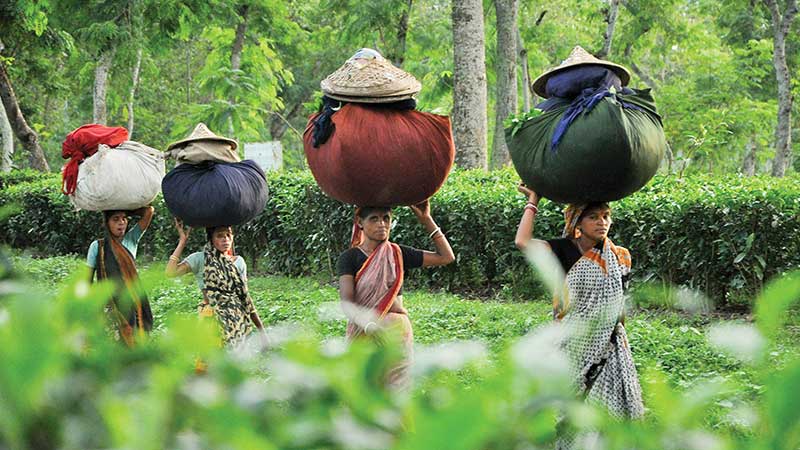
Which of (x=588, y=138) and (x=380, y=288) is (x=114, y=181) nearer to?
(x=380, y=288)

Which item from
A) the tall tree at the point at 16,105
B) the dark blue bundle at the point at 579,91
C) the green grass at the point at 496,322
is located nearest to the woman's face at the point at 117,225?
the green grass at the point at 496,322

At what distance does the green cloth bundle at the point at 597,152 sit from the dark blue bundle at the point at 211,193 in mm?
2077

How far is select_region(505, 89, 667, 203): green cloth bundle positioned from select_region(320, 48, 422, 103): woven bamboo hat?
2.11 feet

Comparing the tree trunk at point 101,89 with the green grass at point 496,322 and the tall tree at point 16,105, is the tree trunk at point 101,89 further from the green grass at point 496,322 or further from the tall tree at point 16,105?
the green grass at point 496,322

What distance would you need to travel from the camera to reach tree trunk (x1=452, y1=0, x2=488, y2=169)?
11.6m

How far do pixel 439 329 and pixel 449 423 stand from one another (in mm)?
7117

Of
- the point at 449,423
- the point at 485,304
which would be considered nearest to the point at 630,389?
the point at 449,423

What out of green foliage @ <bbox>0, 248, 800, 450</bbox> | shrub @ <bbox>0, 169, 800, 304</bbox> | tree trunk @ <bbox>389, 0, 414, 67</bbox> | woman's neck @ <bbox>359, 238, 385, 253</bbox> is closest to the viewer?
green foliage @ <bbox>0, 248, 800, 450</bbox>

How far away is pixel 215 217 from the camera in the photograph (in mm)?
5617

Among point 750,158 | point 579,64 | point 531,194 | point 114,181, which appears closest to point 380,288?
point 531,194

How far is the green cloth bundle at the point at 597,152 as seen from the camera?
3969 millimetres

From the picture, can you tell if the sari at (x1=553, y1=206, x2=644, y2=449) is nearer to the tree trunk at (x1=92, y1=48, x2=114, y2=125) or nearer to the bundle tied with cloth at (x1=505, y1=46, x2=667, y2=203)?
the bundle tied with cloth at (x1=505, y1=46, x2=667, y2=203)

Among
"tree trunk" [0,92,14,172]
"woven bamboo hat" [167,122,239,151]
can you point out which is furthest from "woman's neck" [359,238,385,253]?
"tree trunk" [0,92,14,172]

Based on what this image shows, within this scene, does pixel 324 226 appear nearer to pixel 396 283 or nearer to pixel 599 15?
pixel 396 283
